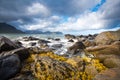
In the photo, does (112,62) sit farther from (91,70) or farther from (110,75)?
(110,75)

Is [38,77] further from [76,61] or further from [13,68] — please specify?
[76,61]

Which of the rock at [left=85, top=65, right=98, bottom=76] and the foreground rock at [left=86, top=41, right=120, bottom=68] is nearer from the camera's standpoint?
the rock at [left=85, top=65, right=98, bottom=76]

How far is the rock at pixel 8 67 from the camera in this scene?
6.86 meters

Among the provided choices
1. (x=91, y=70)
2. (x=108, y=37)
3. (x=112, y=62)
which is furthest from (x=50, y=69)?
(x=108, y=37)

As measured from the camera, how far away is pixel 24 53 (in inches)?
363

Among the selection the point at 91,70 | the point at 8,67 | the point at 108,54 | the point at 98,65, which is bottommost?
the point at 91,70

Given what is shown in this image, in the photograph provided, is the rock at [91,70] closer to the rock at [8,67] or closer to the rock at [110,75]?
the rock at [110,75]

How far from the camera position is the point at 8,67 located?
7078 mm

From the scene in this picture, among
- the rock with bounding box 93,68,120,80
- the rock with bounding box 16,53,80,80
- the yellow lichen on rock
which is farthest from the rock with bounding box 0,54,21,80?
the yellow lichen on rock

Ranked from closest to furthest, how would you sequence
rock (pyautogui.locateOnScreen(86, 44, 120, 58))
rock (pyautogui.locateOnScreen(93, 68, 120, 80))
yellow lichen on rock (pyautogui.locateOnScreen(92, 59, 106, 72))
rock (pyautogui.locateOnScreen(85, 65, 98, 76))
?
1. rock (pyautogui.locateOnScreen(93, 68, 120, 80))
2. rock (pyautogui.locateOnScreen(85, 65, 98, 76))
3. yellow lichen on rock (pyautogui.locateOnScreen(92, 59, 106, 72))
4. rock (pyautogui.locateOnScreen(86, 44, 120, 58))

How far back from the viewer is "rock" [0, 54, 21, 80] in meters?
6.86

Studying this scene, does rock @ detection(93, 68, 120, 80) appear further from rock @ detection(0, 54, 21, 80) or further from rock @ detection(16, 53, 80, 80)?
rock @ detection(0, 54, 21, 80)

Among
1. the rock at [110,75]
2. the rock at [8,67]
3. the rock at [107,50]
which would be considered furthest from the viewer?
the rock at [107,50]

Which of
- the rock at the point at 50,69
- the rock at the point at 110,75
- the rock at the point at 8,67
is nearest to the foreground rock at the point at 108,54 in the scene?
the rock at the point at 110,75
